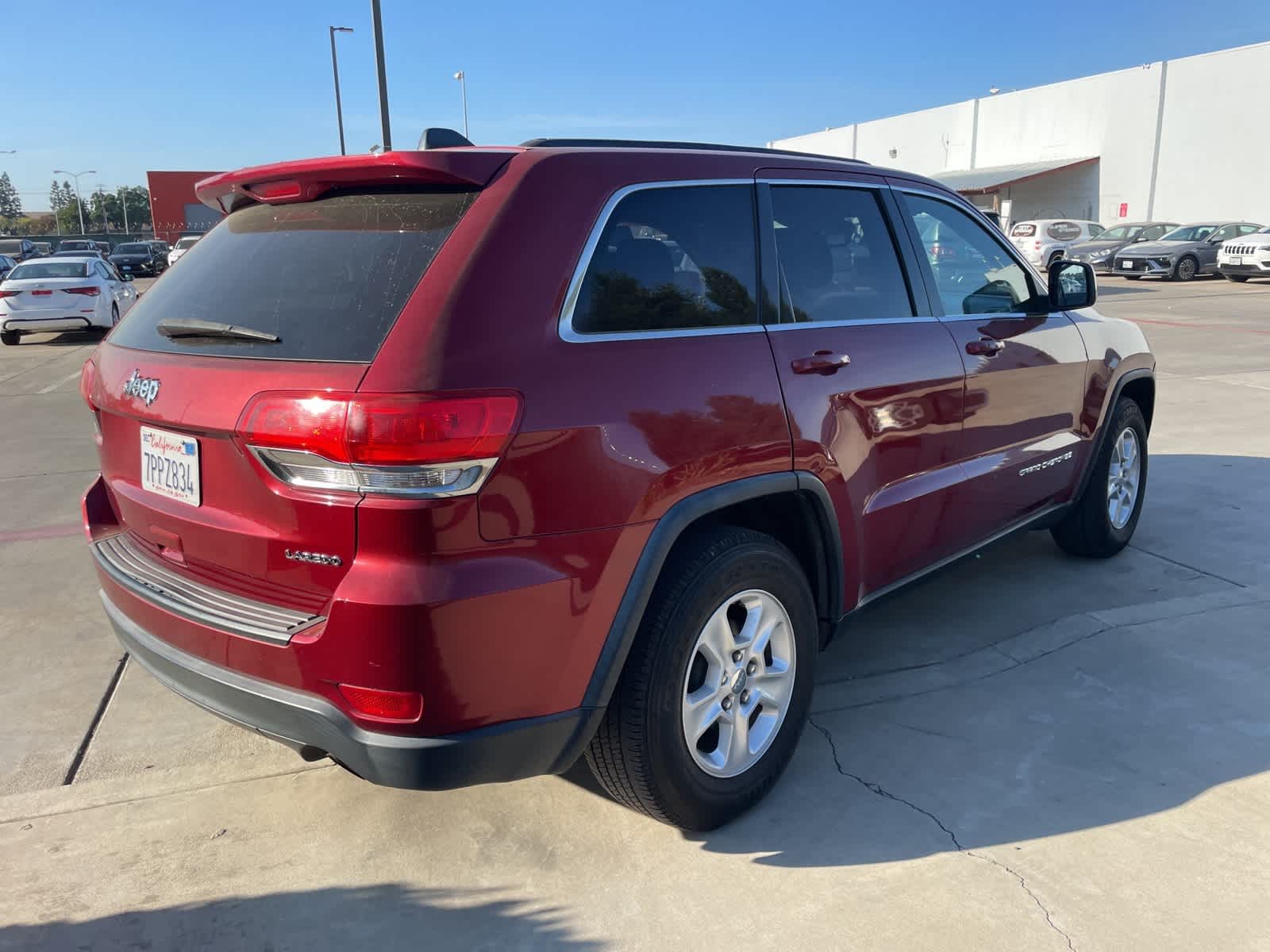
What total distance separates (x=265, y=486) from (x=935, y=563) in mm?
2480

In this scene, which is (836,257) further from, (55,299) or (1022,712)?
(55,299)

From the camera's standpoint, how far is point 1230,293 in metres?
21.4

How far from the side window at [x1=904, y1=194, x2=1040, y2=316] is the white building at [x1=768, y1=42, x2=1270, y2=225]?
102ft

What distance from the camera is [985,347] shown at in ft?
12.4

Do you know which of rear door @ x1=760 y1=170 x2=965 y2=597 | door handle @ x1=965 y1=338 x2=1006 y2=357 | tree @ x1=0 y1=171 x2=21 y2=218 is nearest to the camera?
rear door @ x1=760 y1=170 x2=965 y2=597

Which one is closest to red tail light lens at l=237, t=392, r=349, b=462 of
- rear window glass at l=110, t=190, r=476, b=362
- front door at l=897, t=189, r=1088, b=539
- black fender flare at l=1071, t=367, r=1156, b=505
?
rear window glass at l=110, t=190, r=476, b=362

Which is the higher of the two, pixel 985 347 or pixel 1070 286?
pixel 1070 286

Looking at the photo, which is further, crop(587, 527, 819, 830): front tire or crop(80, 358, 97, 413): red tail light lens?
crop(80, 358, 97, 413): red tail light lens

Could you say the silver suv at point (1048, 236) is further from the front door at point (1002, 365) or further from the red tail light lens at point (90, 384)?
the red tail light lens at point (90, 384)

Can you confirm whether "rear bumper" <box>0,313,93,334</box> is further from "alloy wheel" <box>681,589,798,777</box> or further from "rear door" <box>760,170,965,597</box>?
"alloy wheel" <box>681,589,798,777</box>

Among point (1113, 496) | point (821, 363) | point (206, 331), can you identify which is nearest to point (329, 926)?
point (206, 331)

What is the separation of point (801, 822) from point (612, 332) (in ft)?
4.98

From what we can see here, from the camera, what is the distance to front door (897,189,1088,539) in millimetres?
3742

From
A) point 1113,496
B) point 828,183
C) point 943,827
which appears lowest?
point 943,827
